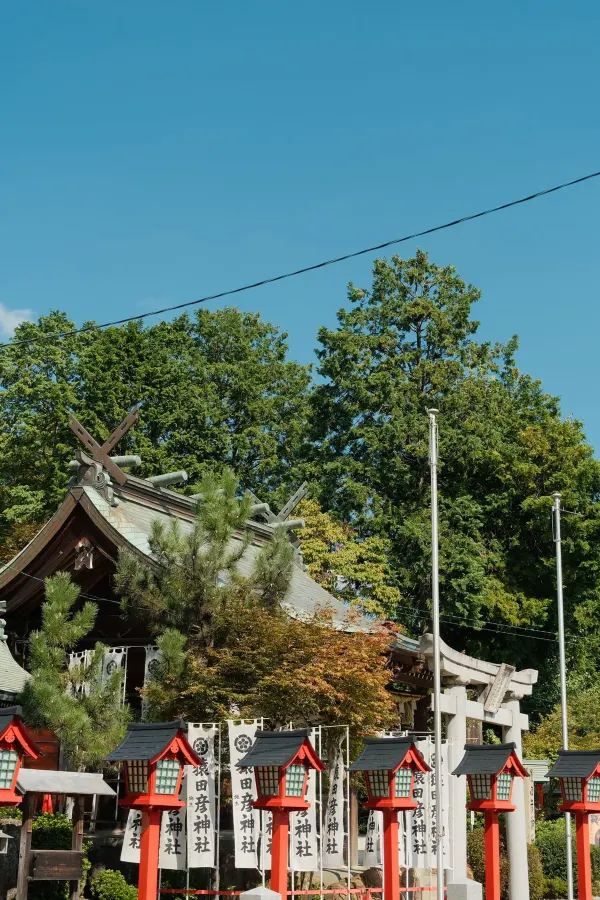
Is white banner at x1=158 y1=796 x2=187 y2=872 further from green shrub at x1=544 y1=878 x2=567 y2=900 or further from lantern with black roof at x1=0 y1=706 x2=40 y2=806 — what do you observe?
green shrub at x1=544 y1=878 x2=567 y2=900

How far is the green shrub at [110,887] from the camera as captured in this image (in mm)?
18453

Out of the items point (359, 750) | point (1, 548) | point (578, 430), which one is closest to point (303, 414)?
point (578, 430)

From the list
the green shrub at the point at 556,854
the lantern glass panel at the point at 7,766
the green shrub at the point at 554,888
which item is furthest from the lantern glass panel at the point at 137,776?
the green shrub at the point at 556,854

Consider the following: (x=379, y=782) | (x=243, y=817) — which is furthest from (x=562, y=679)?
(x=243, y=817)

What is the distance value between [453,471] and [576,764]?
74.4 feet

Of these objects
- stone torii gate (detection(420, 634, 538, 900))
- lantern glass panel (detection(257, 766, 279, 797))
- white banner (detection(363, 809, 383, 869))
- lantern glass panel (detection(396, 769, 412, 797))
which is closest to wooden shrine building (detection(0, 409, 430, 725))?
stone torii gate (detection(420, 634, 538, 900))

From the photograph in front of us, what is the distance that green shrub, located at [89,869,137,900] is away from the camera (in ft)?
60.5

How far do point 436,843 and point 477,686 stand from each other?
5.25m

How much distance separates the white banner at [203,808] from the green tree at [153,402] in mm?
23331

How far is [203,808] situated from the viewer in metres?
18.2

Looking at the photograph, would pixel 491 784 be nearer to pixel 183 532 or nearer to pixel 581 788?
pixel 581 788

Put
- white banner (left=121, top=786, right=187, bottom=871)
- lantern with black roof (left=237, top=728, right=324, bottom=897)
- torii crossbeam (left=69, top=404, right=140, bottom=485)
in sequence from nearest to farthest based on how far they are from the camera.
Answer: lantern with black roof (left=237, top=728, right=324, bottom=897), white banner (left=121, top=786, right=187, bottom=871), torii crossbeam (left=69, top=404, right=140, bottom=485)

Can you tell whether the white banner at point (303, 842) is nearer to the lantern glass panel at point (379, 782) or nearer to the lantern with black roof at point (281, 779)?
the lantern glass panel at point (379, 782)

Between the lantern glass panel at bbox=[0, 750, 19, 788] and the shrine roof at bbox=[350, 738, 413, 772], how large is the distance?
5.52 meters
